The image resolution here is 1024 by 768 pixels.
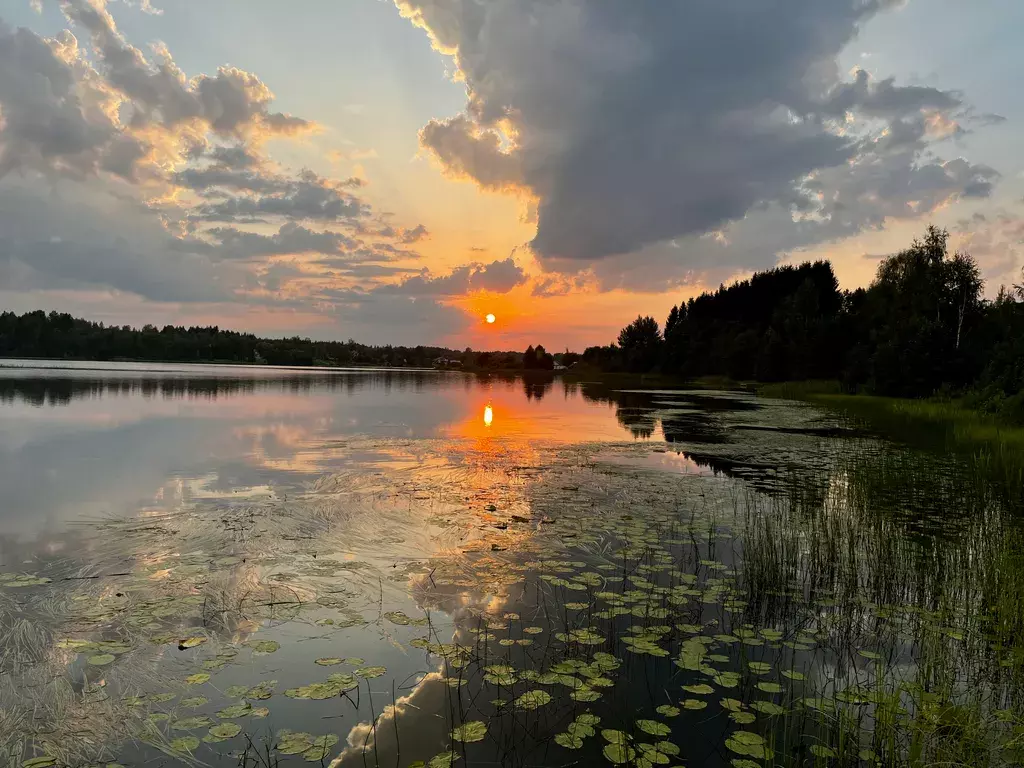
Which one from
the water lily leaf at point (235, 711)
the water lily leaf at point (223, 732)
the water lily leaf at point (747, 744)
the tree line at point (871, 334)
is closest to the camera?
the water lily leaf at point (747, 744)

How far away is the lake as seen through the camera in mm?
4500

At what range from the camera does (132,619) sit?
6.44 metres

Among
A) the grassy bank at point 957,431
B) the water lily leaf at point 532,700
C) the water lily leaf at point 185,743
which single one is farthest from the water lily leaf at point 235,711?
the grassy bank at point 957,431

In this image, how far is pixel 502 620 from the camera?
6637mm

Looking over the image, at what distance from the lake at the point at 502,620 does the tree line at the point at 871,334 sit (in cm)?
2246

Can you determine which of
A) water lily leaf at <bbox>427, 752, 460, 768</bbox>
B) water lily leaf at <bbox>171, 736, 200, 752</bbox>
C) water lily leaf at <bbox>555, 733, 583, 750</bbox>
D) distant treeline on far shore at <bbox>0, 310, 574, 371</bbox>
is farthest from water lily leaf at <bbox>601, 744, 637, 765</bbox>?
distant treeline on far shore at <bbox>0, 310, 574, 371</bbox>

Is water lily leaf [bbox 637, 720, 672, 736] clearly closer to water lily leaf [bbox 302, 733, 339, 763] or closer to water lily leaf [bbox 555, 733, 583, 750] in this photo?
water lily leaf [bbox 555, 733, 583, 750]

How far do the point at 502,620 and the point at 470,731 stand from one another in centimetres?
208

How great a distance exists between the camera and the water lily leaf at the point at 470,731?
4.48 metres

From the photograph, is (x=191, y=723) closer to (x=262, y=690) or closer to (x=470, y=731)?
(x=262, y=690)

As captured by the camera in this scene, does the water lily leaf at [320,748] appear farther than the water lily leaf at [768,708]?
No

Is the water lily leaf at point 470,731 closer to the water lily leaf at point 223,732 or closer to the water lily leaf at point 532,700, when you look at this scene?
the water lily leaf at point 532,700

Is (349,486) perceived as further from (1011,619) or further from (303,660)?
(1011,619)

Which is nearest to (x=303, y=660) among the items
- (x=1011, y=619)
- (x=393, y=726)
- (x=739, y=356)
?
(x=393, y=726)
